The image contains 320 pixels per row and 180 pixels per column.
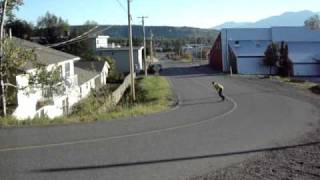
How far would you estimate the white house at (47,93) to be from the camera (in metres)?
25.2

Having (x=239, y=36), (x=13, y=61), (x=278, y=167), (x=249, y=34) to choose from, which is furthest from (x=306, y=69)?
(x=278, y=167)

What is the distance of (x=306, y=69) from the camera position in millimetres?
77438

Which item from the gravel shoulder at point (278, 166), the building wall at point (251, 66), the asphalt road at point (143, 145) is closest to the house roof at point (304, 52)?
the building wall at point (251, 66)

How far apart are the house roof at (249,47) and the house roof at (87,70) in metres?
25.6

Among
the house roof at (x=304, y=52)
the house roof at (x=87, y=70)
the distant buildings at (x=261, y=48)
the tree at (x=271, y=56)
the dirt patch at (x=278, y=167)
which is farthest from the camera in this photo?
the house roof at (x=304, y=52)

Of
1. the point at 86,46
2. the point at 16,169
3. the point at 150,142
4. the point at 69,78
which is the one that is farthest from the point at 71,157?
the point at 86,46

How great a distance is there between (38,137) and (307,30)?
258 feet

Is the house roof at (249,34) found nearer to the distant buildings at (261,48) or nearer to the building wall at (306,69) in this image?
the distant buildings at (261,48)

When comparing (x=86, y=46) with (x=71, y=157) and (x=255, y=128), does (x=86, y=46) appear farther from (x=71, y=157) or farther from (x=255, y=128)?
(x=71, y=157)

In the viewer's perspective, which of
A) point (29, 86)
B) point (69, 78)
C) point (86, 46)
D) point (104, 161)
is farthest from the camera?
point (86, 46)

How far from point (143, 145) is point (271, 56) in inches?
2567

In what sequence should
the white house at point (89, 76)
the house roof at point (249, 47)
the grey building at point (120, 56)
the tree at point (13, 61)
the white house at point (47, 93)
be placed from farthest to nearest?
the grey building at point (120, 56), the house roof at point (249, 47), the white house at point (89, 76), the white house at point (47, 93), the tree at point (13, 61)

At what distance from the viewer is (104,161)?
12211mm

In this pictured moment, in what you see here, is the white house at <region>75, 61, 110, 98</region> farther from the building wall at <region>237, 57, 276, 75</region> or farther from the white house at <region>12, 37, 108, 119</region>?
the building wall at <region>237, 57, 276, 75</region>
